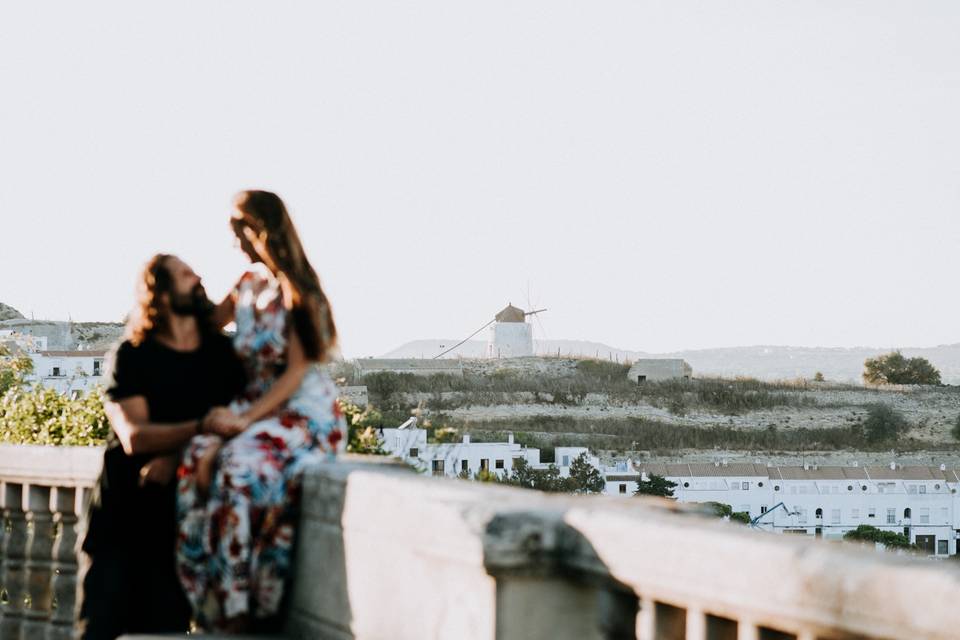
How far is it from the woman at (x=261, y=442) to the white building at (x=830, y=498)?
2332 inches

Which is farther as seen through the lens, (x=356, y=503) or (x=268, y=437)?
(x=268, y=437)

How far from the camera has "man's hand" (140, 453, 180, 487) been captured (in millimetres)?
3717

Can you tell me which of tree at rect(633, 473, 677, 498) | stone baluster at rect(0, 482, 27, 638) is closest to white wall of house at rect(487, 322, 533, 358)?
tree at rect(633, 473, 677, 498)

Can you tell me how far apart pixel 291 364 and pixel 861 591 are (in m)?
1.96

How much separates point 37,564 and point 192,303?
127 centimetres

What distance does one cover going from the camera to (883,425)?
8856cm

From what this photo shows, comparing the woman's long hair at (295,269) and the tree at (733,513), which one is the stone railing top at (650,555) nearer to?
the woman's long hair at (295,269)

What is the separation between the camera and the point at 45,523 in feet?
15.0

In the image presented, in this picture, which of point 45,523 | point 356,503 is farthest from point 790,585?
point 45,523

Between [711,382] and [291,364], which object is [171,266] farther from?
[711,382]

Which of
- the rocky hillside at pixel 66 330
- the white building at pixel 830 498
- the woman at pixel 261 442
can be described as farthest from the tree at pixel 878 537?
the woman at pixel 261 442

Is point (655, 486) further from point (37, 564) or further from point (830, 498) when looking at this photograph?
point (37, 564)

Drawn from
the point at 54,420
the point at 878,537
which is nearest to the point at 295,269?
the point at 54,420

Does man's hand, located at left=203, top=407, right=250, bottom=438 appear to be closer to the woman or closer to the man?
the woman
